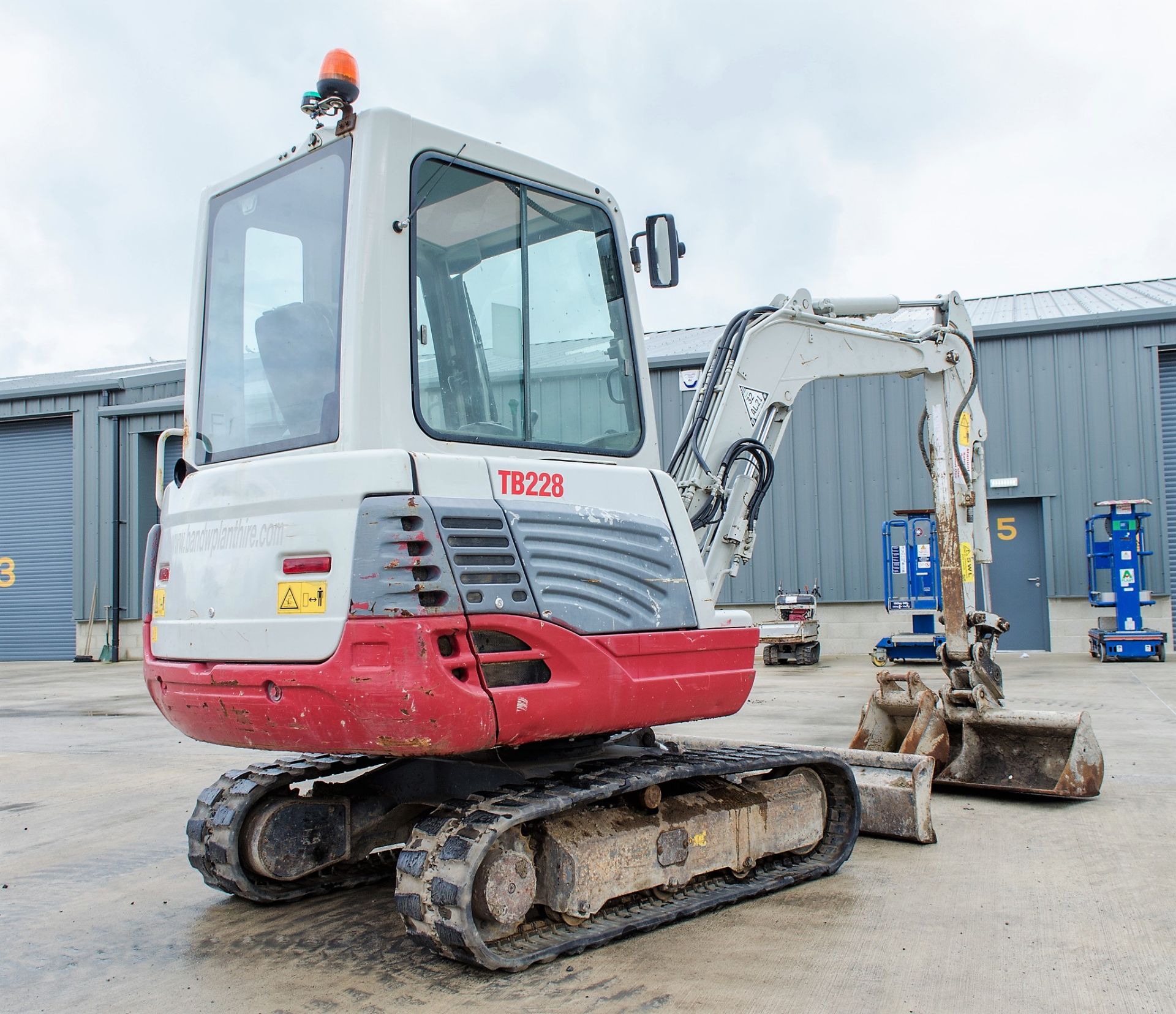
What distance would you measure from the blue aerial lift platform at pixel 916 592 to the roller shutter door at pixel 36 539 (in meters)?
17.2

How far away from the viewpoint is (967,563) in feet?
22.1

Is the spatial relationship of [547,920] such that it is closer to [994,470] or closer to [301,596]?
[301,596]

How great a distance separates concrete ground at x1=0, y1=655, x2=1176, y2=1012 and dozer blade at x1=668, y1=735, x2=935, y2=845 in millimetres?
93

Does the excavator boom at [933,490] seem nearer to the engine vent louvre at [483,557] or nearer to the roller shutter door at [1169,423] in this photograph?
the engine vent louvre at [483,557]

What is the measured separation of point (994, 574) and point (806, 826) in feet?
46.2

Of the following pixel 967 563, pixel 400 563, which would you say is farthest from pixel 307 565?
pixel 967 563

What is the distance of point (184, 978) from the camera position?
3.75 metres

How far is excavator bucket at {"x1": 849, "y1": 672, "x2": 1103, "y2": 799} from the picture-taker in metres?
6.05

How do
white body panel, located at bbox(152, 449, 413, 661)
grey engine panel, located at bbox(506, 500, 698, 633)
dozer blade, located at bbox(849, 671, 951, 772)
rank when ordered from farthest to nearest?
1. dozer blade, located at bbox(849, 671, 951, 772)
2. grey engine panel, located at bbox(506, 500, 698, 633)
3. white body panel, located at bbox(152, 449, 413, 661)

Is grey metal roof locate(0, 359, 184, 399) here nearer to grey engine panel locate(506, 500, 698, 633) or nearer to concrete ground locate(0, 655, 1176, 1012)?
concrete ground locate(0, 655, 1176, 1012)

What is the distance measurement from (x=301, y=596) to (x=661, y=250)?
224cm

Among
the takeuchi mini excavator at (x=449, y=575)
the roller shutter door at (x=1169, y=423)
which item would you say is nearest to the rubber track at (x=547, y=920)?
the takeuchi mini excavator at (x=449, y=575)

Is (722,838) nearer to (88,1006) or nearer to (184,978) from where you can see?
(184,978)

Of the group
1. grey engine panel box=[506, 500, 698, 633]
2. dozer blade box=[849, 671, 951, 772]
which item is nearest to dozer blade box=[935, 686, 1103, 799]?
dozer blade box=[849, 671, 951, 772]
